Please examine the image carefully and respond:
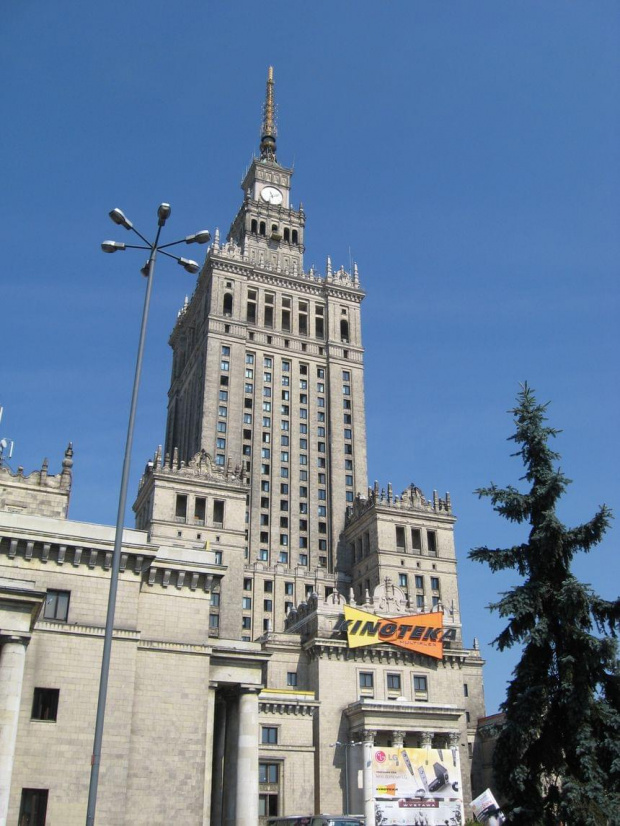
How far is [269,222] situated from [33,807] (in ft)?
340

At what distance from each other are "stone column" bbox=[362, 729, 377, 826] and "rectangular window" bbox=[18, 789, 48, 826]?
99.6ft

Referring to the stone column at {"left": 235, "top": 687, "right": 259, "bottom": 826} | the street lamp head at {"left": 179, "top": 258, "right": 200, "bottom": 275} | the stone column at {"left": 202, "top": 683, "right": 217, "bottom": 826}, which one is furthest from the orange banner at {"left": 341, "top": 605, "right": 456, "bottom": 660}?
the street lamp head at {"left": 179, "top": 258, "right": 200, "bottom": 275}

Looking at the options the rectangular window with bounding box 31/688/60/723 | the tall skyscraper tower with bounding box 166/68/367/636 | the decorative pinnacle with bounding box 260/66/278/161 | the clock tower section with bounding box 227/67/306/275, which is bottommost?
the rectangular window with bounding box 31/688/60/723

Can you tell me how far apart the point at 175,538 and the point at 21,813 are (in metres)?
45.5

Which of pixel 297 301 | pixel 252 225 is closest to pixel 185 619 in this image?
pixel 297 301

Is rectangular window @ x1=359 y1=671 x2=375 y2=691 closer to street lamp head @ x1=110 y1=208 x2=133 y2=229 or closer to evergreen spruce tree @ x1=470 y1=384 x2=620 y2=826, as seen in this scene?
evergreen spruce tree @ x1=470 y1=384 x2=620 y2=826

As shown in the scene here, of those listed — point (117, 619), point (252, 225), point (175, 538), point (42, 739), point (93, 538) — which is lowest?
point (42, 739)

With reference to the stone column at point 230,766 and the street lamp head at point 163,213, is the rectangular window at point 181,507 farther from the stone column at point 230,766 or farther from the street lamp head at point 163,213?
the street lamp head at point 163,213

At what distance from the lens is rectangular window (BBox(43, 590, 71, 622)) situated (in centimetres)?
4225

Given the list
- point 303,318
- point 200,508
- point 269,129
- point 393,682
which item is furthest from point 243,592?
point 269,129

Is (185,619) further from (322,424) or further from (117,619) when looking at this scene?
(322,424)

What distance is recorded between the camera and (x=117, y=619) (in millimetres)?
43375

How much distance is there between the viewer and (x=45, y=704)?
4012cm

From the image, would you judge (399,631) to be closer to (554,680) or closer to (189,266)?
(554,680)
